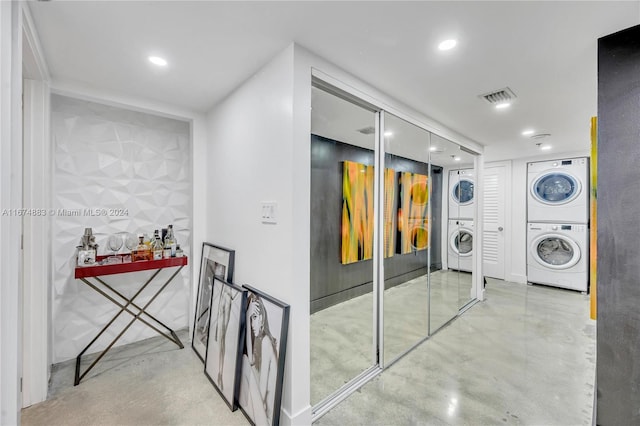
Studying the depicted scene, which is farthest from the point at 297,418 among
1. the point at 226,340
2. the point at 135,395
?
the point at 135,395

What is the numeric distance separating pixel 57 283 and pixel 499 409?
3498 mm

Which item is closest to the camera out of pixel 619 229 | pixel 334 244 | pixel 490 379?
pixel 619 229

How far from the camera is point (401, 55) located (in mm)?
1718

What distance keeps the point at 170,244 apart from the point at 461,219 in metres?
3.67

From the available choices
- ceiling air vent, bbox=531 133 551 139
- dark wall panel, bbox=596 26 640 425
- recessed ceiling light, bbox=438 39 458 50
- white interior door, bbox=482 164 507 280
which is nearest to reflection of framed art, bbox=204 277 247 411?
recessed ceiling light, bbox=438 39 458 50

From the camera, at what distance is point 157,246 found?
248 centimetres

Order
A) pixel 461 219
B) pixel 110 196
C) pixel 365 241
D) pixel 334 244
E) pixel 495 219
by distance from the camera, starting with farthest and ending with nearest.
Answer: pixel 495 219
pixel 461 219
pixel 334 244
pixel 365 241
pixel 110 196

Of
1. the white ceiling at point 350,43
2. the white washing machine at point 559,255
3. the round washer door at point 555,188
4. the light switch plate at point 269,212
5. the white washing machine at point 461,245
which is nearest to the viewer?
the white ceiling at point 350,43

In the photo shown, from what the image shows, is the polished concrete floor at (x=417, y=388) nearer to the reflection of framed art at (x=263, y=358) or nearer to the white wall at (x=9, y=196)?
the reflection of framed art at (x=263, y=358)

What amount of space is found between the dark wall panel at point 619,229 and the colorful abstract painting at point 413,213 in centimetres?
138

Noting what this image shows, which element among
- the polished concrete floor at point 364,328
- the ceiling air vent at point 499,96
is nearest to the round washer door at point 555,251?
the polished concrete floor at point 364,328

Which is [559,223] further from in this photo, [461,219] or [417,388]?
[417,388]

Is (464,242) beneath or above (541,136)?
beneath

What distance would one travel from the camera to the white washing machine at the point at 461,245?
3.67 m
